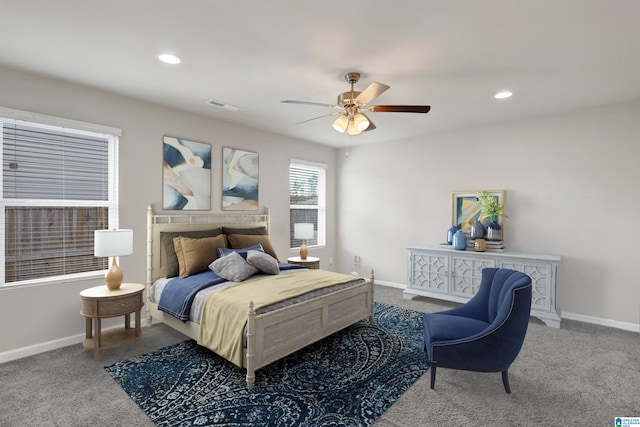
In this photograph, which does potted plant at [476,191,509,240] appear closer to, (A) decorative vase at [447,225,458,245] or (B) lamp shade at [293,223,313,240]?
(A) decorative vase at [447,225,458,245]

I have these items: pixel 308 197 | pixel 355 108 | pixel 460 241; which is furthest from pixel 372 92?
pixel 308 197

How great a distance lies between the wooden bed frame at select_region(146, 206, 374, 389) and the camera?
250 centimetres

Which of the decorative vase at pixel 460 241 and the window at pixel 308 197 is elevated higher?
the window at pixel 308 197

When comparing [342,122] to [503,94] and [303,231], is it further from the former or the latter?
[303,231]

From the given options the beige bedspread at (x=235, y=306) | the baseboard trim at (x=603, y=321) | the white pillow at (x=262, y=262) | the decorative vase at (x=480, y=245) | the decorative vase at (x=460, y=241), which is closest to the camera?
the beige bedspread at (x=235, y=306)

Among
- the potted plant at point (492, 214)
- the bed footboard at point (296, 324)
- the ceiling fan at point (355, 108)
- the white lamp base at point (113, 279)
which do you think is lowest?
the bed footboard at point (296, 324)

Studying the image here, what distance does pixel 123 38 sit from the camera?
2.37 meters

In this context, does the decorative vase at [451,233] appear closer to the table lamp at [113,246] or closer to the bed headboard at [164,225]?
the bed headboard at [164,225]

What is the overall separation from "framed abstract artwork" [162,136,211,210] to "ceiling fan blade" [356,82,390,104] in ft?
8.20

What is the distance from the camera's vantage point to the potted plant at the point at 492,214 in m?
4.46

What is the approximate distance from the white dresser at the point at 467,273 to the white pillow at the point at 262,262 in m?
2.31

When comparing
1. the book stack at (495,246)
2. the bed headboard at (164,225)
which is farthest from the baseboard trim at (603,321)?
the bed headboard at (164,225)

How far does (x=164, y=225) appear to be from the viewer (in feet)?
12.7

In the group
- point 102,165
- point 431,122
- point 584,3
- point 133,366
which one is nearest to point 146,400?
point 133,366
